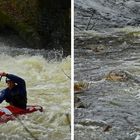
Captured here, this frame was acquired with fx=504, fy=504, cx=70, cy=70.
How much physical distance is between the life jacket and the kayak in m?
0.05

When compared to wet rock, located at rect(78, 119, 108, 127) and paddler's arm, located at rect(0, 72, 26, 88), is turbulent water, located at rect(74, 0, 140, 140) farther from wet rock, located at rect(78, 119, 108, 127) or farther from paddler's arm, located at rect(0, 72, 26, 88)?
paddler's arm, located at rect(0, 72, 26, 88)

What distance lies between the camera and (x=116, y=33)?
17.8 ft

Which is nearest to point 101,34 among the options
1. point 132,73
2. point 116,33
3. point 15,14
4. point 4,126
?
point 116,33

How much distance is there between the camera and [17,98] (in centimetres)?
534

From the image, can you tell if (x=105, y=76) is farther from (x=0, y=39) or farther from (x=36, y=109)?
(x=0, y=39)

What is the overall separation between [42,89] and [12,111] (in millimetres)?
392

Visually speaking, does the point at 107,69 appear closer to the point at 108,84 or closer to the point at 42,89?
the point at 108,84

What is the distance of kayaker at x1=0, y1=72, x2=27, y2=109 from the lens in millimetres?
5324

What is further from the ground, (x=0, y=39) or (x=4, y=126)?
(x=0, y=39)

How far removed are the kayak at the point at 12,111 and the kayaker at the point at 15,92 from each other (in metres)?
0.04

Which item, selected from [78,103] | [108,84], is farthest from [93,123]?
[108,84]


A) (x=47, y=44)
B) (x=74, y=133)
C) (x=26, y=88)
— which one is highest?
(x=47, y=44)

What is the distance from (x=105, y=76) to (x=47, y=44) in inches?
28.0

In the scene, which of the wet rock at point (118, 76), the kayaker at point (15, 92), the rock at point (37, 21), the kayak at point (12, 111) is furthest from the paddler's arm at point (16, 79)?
the wet rock at point (118, 76)
